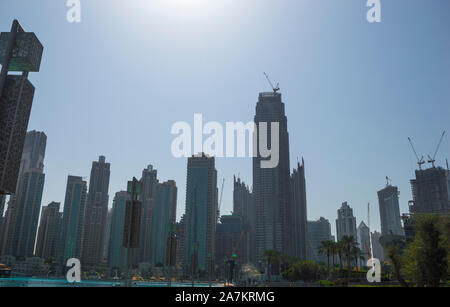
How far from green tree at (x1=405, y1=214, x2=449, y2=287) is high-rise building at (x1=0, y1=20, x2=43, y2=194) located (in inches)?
2696

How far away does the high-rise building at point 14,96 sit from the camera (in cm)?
6438

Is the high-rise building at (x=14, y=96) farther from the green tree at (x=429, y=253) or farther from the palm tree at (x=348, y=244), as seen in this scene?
the palm tree at (x=348, y=244)

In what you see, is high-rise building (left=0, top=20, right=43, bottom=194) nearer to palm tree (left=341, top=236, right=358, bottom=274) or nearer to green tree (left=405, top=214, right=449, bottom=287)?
green tree (left=405, top=214, right=449, bottom=287)

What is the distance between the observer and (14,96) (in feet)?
215

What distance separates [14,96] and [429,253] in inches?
2886

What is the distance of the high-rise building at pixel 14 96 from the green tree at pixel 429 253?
68477 mm

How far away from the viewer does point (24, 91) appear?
67.7 m

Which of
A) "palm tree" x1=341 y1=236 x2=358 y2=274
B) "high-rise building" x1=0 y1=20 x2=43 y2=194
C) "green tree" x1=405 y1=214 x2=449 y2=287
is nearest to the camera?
"green tree" x1=405 y1=214 x2=449 y2=287

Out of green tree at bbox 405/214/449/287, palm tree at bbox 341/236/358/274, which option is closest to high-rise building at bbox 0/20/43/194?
green tree at bbox 405/214/449/287

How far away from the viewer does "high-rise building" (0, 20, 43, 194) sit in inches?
2534
